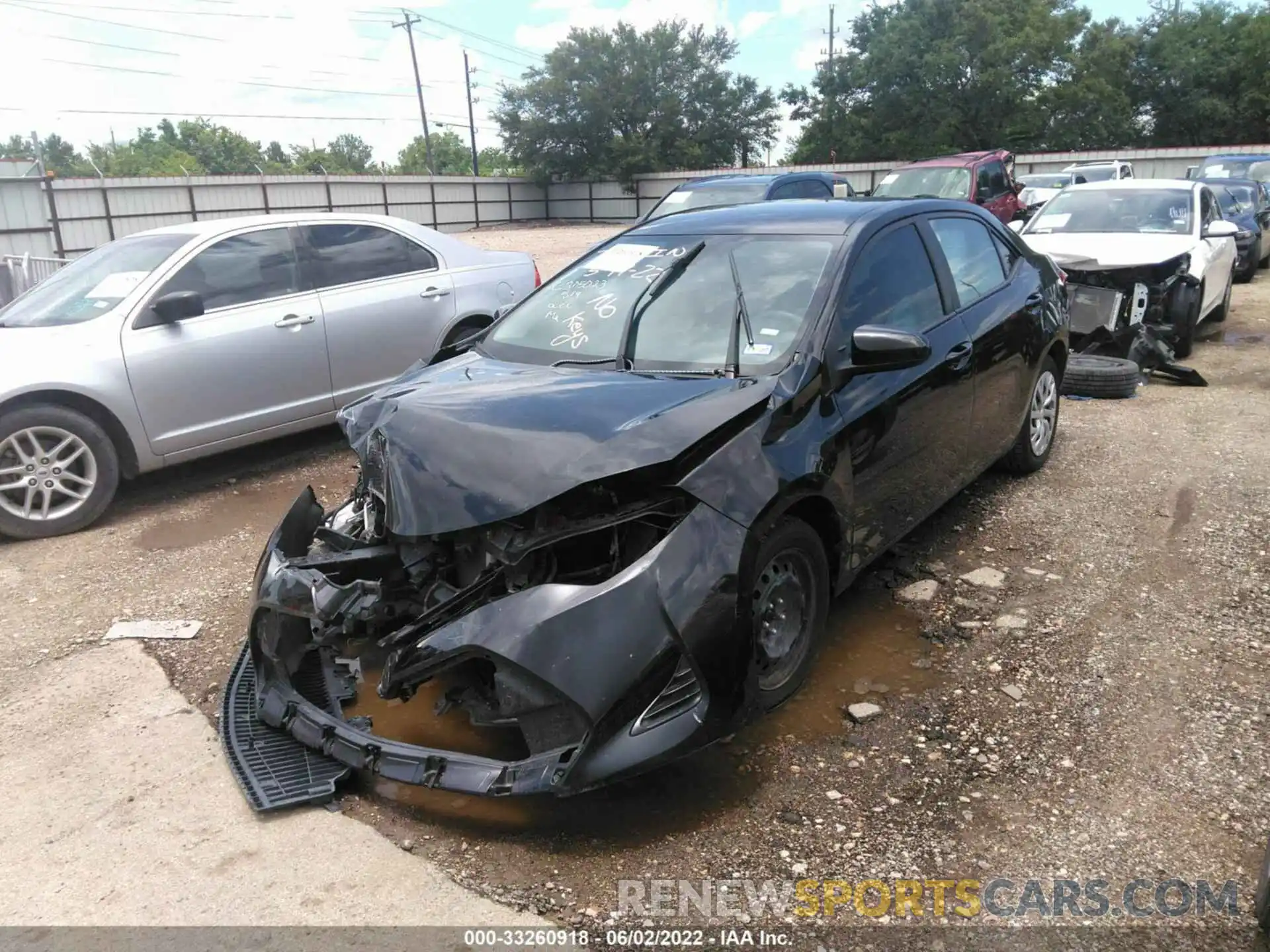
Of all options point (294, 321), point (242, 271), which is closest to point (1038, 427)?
point (294, 321)

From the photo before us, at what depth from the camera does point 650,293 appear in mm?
3912

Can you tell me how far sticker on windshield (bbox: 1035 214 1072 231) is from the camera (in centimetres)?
955

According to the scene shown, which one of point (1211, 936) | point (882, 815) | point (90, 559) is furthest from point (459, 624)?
point (90, 559)

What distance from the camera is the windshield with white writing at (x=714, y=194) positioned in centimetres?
1305

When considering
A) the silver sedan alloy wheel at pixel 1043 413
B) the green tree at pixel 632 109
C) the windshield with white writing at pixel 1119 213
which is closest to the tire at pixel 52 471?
the silver sedan alloy wheel at pixel 1043 413

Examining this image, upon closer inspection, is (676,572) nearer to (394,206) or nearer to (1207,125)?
(394,206)

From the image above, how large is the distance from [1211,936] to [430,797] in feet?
7.40

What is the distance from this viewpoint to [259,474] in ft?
21.1

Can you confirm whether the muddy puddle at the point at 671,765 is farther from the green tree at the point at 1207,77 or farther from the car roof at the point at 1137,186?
the green tree at the point at 1207,77

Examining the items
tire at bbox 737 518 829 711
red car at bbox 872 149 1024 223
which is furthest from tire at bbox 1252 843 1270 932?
red car at bbox 872 149 1024 223

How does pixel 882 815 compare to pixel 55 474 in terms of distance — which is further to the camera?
pixel 55 474

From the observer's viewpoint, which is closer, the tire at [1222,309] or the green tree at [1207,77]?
the tire at [1222,309]

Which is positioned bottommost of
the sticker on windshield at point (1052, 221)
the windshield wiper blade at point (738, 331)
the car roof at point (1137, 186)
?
the windshield wiper blade at point (738, 331)

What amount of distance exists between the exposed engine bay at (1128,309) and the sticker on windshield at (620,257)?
18.1ft
